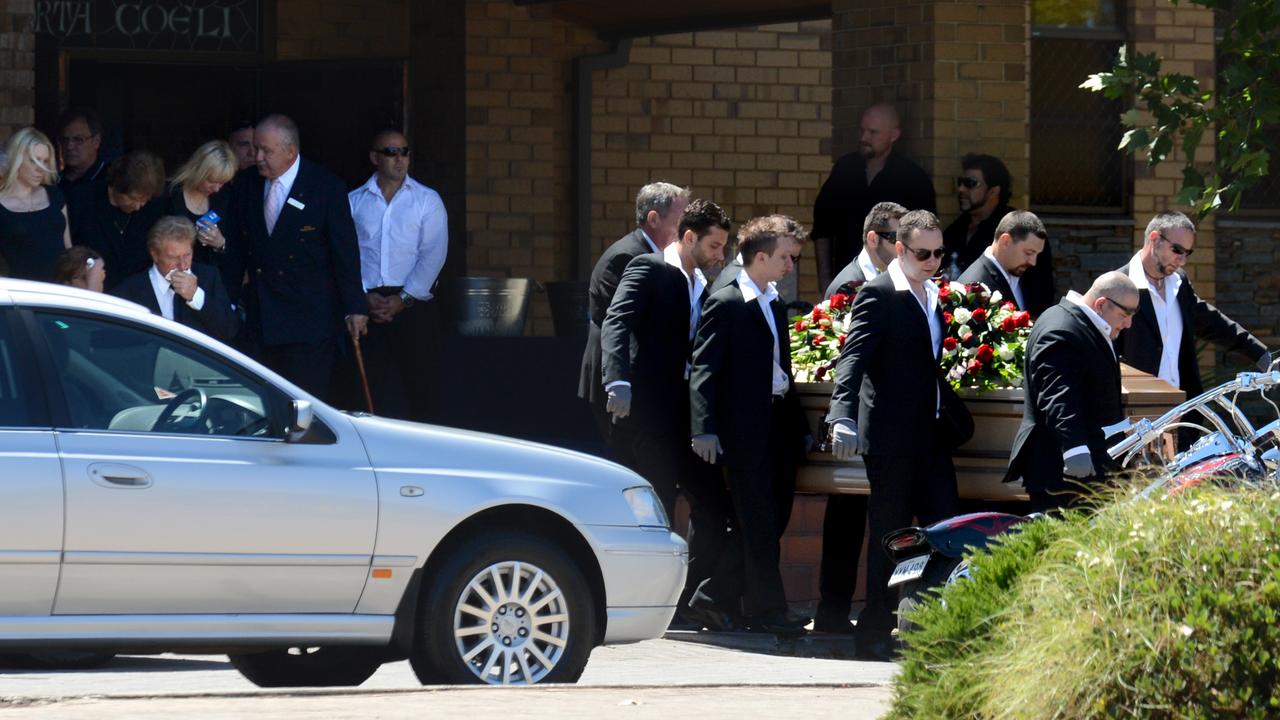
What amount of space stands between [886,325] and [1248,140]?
5.89 ft

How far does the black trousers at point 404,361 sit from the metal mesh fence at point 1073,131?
4.35 meters

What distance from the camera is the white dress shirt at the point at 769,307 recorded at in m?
9.91

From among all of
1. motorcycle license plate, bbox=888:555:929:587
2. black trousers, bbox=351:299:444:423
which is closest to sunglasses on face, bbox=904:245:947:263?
motorcycle license plate, bbox=888:555:929:587

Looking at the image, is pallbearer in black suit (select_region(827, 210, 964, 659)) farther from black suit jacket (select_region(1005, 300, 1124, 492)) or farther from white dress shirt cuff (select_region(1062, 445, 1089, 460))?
white dress shirt cuff (select_region(1062, 445, 1089, 460))

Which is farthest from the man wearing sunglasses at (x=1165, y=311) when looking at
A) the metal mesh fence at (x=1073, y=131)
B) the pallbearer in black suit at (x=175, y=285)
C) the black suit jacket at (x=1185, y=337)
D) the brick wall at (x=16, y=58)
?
the brick wall at (x=16, y=58)

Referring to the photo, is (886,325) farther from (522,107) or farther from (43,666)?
(522,107)

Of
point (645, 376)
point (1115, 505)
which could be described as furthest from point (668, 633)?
point (1115, 505)

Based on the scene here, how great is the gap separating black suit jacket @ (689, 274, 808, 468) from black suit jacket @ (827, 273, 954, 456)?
1.41 feet

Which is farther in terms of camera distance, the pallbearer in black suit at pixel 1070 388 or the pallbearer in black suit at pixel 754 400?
the pallbearer in black suit at pixel 754 400

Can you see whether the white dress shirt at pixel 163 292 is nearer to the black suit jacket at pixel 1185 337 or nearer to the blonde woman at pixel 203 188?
the blonde woman at pixel 203 188

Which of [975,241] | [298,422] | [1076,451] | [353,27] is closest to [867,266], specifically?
[975,241]

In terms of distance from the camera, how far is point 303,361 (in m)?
10.8

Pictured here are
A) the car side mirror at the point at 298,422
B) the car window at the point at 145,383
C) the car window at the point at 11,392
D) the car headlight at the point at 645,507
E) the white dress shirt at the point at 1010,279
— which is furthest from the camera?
the white dress shirt at the point at 1010,279

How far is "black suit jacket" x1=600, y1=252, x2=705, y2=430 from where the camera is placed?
10.1 meters
